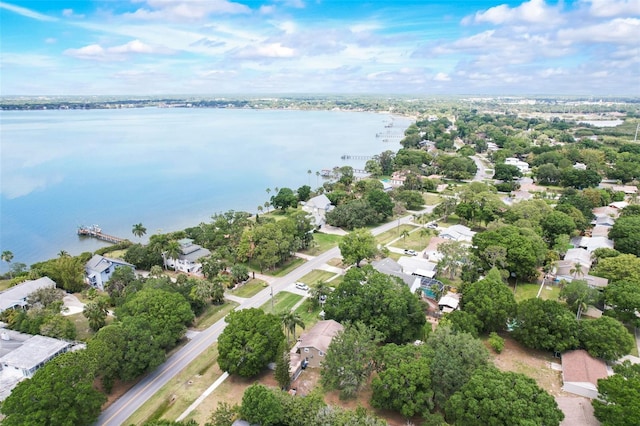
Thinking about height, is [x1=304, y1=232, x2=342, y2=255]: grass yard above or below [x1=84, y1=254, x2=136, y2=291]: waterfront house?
below

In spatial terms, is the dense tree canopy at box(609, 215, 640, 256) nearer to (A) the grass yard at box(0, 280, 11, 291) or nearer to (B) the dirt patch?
(B) the dirt patch

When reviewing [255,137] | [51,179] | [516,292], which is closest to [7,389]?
[516,292]

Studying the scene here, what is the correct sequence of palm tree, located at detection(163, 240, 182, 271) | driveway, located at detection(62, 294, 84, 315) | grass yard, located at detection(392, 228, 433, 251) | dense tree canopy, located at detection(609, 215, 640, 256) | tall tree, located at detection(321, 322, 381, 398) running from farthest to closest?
grass yard, located at detection(392, 228, 433, 251)
dense tree canopy, located at detection(609, 215, 640, 256)
palm tree, located at detection(163, 240, 182, 271)
driveway, located at detection(62, 294, 84, 315)
tall tree, located at detection(321, 322, 381, 398)

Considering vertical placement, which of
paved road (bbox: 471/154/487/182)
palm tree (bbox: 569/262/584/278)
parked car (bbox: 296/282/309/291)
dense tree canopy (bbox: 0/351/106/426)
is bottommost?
paved road (bbox: 471/154/487/182)

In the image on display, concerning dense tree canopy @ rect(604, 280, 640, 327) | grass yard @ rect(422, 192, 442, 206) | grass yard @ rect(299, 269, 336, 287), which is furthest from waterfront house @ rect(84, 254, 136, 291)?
grass yard @ rect(422, 192, 442, 206)

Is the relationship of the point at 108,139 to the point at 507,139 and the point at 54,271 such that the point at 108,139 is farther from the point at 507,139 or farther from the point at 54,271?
the point at 507,139

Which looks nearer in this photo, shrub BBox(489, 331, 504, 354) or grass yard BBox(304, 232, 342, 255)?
shrub BBox(489, 331, 504, 354)
